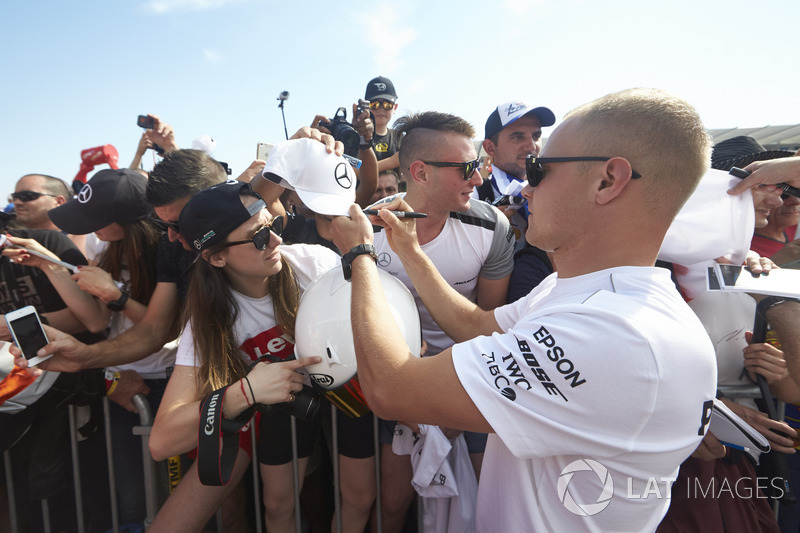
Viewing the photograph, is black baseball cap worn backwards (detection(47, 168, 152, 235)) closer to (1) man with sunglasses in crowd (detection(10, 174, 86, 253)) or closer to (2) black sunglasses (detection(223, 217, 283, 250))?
(1) man with sunglasses in crowd (detection(10, 174, 86, 253))

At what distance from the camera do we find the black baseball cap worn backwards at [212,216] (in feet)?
7.34

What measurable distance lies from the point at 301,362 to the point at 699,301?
2237mm

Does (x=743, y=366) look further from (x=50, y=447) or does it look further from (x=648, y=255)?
(x=50, y=447)

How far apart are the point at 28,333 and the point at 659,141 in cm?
319

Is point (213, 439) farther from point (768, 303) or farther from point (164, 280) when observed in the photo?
point (768, 303)

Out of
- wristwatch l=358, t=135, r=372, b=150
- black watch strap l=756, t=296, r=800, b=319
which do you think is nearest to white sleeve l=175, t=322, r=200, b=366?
wristwatch l=358, t=135, r=372, b=150

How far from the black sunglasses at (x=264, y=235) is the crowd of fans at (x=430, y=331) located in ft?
0.04

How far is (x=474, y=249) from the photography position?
2.91 m

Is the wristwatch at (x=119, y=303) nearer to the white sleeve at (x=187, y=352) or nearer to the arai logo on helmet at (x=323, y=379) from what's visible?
the white sleeve at (x=187, y=352)

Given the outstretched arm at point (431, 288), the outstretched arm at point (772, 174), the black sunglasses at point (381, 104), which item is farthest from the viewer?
the black sunglasses at point (381, 104)

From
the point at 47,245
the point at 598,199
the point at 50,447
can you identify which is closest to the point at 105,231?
the point at 47,245

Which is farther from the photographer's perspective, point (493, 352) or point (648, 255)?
point (648, 255)

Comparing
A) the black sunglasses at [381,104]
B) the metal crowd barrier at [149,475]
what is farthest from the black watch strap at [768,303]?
the black sunglasses at [381,104]

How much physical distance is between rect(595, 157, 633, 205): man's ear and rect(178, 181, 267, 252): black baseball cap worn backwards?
1.80 meters
